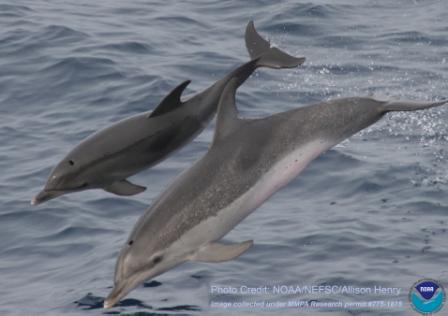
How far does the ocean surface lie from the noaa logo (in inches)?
3.4

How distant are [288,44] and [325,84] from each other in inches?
117

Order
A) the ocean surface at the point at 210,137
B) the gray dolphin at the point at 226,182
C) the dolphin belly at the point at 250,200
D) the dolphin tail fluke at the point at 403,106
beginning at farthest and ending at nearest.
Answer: the ocean surface at the point at 210,137
the dolphin tail fluke at the point at 403,106
the dolphin belly at the point at 250,200
the gray dolphin at the point at 226,182

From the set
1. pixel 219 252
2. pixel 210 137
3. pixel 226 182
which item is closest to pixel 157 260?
pixel 219 252

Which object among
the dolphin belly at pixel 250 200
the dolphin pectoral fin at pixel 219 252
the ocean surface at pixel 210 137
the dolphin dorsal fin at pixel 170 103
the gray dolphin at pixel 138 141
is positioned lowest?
the ocean surface at pixel 210 137

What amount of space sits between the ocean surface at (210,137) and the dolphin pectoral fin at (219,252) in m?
3.63

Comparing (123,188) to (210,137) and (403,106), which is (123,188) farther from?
(210,137)

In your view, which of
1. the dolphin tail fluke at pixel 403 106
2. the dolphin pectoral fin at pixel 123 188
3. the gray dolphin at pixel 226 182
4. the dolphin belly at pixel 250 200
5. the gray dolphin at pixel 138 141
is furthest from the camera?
the dolphin pectoral fin at pixel 123 188

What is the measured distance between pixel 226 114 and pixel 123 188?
1.08 meters

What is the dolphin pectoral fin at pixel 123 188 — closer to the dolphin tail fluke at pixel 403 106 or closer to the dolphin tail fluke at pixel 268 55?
the dolphin tail fluke at pixel 268 55

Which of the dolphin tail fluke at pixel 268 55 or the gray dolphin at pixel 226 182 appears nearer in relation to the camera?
the gray dolphin at pixel 226 182

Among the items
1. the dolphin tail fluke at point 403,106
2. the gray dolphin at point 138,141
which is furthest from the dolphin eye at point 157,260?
the dolphin tail fluke at point 403,106

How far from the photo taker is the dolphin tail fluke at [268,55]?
24.6ft

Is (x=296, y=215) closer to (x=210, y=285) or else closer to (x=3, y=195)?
(x=210, y=285)

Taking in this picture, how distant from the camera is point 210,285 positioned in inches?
444
